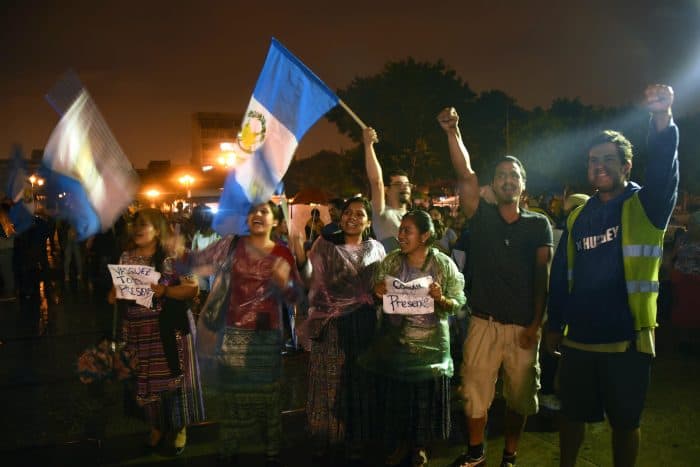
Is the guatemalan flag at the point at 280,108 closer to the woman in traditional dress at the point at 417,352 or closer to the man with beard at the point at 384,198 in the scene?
the man with beard at the point at 384,198

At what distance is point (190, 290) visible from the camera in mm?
3955

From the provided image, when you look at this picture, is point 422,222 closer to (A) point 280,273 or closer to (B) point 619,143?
(A) point 280,273

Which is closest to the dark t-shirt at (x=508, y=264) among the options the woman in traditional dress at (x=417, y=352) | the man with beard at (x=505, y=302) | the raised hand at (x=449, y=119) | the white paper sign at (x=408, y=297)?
the man with beard at (x=505, y=302)

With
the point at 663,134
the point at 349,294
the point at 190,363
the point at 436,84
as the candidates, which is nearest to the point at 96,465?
the point at 190,363

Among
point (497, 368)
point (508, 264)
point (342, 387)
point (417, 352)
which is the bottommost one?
point (342, 387)

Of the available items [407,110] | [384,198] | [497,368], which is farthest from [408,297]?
[407,110]

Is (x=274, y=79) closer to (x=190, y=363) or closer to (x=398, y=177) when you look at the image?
(x=398, y=177)

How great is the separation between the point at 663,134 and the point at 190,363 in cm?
361

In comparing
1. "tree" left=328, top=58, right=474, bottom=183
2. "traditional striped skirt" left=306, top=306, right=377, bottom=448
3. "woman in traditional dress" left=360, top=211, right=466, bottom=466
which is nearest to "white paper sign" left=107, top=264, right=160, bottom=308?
"traditional striped skirt" left=306, top=306, right=377, bottom=448

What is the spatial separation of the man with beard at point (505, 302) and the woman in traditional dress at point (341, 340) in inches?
30.6

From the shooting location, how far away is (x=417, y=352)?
3811 millimetres

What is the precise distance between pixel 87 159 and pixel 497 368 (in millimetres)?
3499

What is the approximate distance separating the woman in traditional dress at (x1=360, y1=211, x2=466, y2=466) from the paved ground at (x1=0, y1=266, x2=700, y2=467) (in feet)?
1.33

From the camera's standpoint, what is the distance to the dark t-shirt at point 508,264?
376cm
